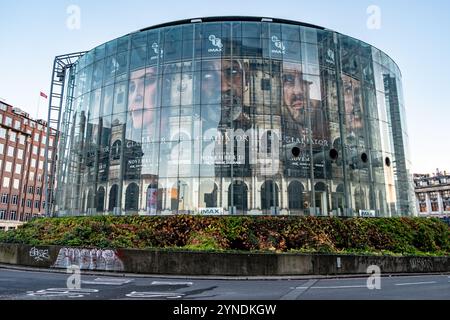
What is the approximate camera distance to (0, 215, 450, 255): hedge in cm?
2202

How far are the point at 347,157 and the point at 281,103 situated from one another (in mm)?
8217

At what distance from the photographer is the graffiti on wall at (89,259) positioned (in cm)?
1956

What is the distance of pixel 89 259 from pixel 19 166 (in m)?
70.7

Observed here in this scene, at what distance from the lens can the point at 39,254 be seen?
Result: 840 inches

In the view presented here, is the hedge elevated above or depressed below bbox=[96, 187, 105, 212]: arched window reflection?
below

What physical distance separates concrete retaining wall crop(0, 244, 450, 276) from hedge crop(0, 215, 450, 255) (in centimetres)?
122

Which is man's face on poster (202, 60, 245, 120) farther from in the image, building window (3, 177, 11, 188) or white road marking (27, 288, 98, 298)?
building window (3, 177, 11, 188)

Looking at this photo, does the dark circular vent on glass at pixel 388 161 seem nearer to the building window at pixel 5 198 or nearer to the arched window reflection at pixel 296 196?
the arched window reflection at pixel 296 196

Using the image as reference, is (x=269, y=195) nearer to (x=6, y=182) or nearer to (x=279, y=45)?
(x=279, y=45)

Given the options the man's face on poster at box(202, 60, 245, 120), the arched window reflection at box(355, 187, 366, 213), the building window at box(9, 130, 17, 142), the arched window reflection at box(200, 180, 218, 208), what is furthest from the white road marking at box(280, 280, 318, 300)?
the building window at box(9, 130, 17, 142)

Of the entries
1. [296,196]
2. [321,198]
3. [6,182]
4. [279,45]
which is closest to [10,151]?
[6,182]

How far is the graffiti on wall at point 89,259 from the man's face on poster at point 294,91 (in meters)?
18.6

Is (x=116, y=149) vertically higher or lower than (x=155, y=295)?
higher
